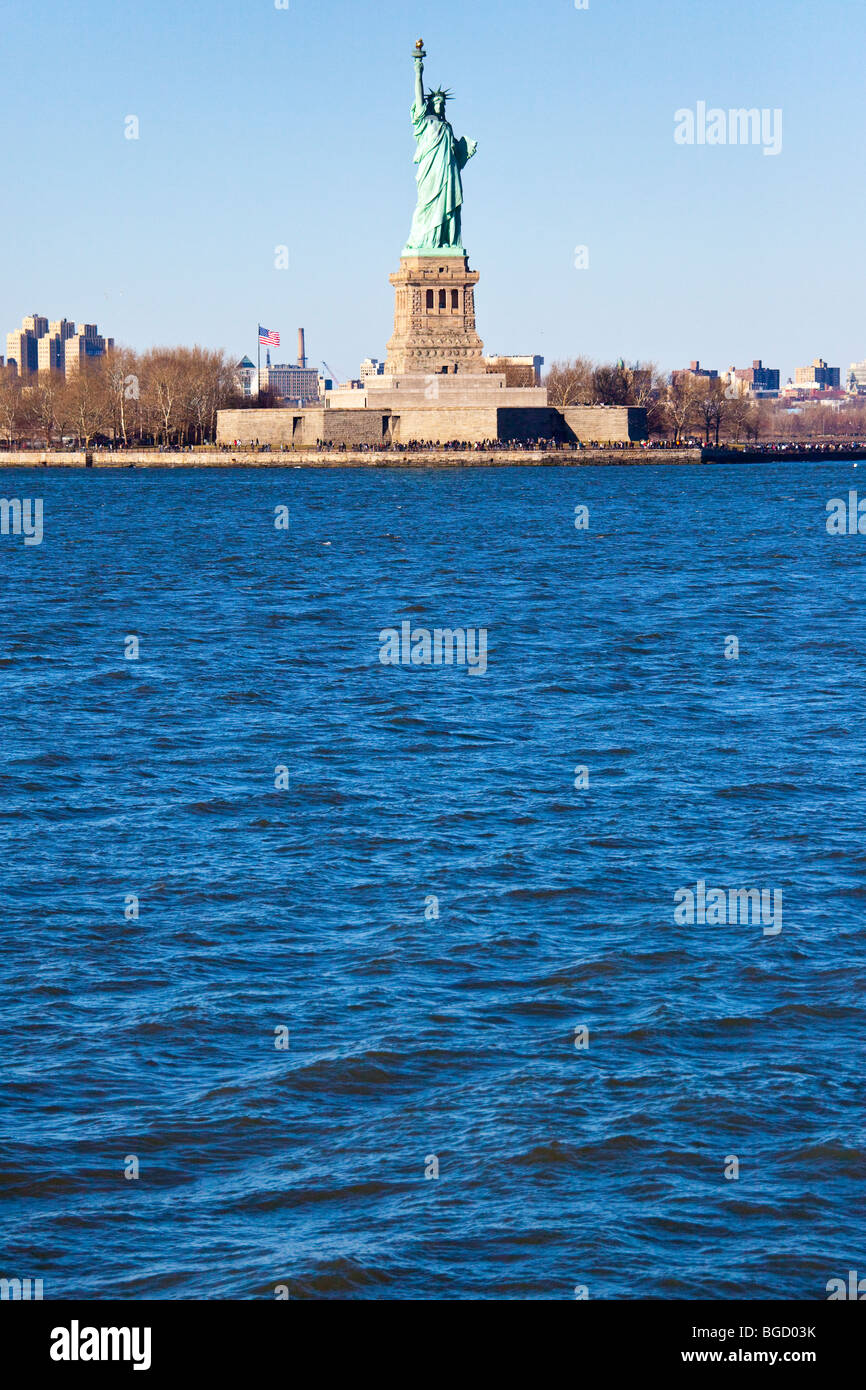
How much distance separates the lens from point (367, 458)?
10925 centimetres

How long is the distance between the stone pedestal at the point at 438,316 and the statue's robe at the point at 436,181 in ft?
5.03

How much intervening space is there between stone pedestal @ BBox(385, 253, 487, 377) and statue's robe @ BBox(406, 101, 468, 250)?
1.53 m

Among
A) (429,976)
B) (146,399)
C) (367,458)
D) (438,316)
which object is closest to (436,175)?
(438,316)

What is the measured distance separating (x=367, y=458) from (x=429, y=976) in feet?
324

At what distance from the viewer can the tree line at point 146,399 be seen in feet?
403

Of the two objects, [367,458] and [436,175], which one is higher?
[436,175]

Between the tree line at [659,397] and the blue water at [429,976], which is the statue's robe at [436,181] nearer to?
the tree line at [659,397]

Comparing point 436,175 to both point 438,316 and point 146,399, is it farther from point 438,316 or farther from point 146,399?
point 146,399

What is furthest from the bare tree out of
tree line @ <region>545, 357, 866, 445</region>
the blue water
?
the blue water

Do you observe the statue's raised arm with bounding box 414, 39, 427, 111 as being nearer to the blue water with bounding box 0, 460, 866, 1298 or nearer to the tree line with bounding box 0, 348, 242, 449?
the tree line with bounding box 0, 348, 242, 449

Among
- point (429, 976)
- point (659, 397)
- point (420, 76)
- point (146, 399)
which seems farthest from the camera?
point (659, 397)

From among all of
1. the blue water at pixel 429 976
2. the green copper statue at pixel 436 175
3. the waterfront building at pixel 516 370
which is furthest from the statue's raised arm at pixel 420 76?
the blue water at pixel 429 976

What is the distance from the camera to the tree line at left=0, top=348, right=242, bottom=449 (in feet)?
403
